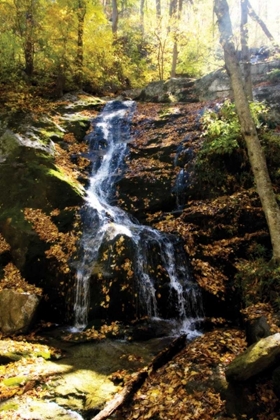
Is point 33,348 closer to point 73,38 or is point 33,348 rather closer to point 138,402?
point 138,402

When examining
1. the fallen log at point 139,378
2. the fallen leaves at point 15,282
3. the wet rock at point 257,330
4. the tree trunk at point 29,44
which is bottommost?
the fallen log at point 139,378

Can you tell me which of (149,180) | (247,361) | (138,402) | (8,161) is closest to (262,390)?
(247,361)

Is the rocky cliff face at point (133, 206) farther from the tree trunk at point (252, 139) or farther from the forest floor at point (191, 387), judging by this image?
the forest floor at point (191, 387)

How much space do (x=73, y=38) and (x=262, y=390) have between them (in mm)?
15151

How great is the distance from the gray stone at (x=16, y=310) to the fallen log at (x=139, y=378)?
9.89 feet

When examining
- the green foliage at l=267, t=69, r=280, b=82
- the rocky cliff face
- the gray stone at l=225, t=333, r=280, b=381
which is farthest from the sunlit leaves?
the green foliage at l=267, t=69, r=280, b=82

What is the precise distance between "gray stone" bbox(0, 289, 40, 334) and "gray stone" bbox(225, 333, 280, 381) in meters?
4.39

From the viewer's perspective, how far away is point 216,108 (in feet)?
44.1

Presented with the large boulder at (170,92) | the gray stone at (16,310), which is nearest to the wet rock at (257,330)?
the gray stone at (16,310)

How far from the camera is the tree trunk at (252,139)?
6.56 metres

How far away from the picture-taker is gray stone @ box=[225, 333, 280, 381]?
14.1 ft

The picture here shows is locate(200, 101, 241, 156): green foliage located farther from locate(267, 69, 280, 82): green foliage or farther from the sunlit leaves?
locate(267, 69, 280, 82): green foliage

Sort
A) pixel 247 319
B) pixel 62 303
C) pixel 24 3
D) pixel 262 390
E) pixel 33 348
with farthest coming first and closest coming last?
1. pixel 24 3
2. pixel 62 303
3. pixel 247 319
4. pixel 33 348
5. pixel 262 390

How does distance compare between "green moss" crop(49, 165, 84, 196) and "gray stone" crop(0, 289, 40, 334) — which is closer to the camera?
"gray stone" crop(0, 289, 40, 334)
